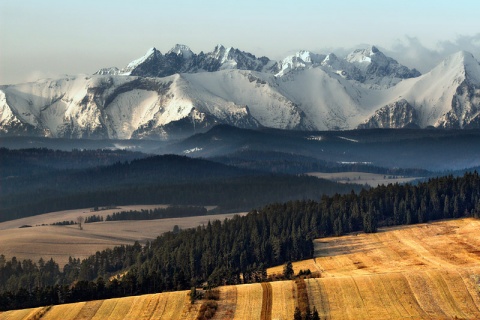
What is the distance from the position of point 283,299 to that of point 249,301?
5.63 metres

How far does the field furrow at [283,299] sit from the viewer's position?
167 m

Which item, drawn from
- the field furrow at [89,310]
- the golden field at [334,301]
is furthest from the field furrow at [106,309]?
the field furrow at [89,310]

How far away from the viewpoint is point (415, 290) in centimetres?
17925

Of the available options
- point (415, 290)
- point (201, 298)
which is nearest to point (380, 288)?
point (415, 290)

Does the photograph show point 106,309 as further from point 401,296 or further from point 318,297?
point 401,296

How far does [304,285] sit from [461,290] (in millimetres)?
26345

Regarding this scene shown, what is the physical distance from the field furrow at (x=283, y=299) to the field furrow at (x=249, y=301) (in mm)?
2433

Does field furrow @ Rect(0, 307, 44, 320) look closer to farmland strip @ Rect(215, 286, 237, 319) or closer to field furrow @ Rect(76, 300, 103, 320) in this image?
field furrow @ Rect(76, 300, 103, 320)

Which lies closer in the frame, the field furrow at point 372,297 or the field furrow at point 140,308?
the field furrow at point 372,297

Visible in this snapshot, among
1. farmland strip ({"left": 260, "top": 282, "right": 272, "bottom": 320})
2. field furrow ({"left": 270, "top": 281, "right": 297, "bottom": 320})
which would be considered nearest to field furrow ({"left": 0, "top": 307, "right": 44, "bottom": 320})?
farmland strip ({"left": 260, "top": 282, "right": 272, "bottom": 320})

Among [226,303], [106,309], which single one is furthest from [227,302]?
[106,309]

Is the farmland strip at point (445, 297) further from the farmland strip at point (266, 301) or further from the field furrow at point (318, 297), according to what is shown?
the farmland strip at point (266, 301)

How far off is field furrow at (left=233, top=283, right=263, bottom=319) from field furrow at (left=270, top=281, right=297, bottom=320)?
2.43 m

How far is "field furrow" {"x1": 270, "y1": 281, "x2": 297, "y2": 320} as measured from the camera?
549ft
